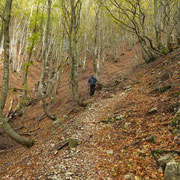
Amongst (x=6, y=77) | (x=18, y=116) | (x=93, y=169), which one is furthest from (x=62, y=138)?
(x=18, y=116)

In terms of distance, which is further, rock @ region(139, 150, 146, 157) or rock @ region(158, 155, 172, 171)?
rock @ region(139, 150, 146, 157)

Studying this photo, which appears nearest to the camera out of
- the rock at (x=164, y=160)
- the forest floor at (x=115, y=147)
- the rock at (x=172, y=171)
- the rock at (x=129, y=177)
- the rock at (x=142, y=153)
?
the rock at (x=172, y=171)

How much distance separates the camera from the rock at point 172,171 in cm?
238

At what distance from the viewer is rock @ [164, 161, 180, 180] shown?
238 cm

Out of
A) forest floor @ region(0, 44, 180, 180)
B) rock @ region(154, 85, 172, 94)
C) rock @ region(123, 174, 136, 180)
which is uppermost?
rock @ region(154, 85, 172, 94)

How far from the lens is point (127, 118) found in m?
5.20

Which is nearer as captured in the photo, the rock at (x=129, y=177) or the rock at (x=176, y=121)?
the rock at (x=129, y=177)

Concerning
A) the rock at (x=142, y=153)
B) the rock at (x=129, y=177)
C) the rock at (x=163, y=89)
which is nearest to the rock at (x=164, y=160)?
the rock at (x=142, y=153)

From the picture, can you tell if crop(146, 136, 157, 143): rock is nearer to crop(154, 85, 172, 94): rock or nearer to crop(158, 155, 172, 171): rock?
crop(158, 155, 172, 171): rock

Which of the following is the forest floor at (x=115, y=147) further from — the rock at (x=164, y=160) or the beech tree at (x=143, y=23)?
the beech tree at (x=143, y=23)

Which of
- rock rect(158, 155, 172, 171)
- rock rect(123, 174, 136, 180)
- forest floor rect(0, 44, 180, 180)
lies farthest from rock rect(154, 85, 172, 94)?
rock rect(123, 174, 136, 180)

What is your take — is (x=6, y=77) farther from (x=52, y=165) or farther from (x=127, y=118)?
(x=127, y=118)

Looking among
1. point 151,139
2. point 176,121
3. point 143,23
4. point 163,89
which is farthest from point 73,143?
point 143,23

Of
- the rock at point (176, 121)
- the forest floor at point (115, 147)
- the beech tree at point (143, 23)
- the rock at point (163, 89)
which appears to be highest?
the beech tree at point (143, 23)
